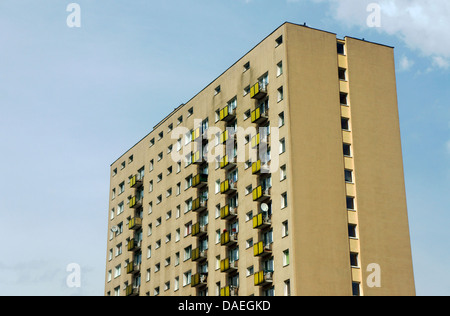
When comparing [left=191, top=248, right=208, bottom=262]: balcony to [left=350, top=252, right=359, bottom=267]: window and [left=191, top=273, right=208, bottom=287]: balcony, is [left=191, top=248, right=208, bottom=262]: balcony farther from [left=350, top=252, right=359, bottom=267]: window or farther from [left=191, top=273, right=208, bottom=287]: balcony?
[left=350, top=252, right=359, bottom=267]: window

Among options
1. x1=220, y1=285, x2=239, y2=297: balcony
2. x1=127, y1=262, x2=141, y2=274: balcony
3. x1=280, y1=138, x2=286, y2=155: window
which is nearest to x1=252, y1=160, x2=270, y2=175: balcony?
→ x1=280, y1=138, x2=286, y2=155: window

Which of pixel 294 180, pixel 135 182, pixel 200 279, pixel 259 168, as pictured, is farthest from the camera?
pixel 135 182

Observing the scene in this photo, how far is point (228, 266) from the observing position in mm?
75938

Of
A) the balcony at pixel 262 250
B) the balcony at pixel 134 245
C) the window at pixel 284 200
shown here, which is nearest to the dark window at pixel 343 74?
the window at pixel 284 200

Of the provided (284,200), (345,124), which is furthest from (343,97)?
(284,200)

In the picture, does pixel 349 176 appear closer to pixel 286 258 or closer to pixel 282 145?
pixel 282 145

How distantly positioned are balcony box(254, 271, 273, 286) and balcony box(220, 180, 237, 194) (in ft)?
34.2

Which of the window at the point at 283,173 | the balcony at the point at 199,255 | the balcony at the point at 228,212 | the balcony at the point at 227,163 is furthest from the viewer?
the balcony at the point at 199,255

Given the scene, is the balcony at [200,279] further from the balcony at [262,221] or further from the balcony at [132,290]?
the balcony at [132,290]

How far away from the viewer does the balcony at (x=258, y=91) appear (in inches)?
2992

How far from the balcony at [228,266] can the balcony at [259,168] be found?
8484 millimetres

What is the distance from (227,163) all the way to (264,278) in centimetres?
1370

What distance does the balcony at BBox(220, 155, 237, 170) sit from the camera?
78706mm

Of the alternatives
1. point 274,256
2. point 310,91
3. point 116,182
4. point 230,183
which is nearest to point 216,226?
point 230,183
